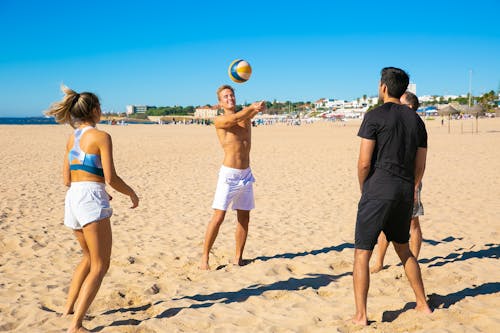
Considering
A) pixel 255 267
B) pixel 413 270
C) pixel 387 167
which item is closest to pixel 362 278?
pixel 413 270

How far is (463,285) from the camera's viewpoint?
13.0 feet

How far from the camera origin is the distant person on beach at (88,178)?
2.85 m

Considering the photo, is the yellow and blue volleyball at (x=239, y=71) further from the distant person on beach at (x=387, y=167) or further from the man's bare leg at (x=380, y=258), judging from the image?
the man's bare leg at (x=380, y=258)

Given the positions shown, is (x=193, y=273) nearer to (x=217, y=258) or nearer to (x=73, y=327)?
(x=217, y=258)

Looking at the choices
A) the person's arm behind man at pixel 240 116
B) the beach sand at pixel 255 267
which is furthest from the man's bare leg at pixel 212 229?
the person's arm behind man at pixel 240 116

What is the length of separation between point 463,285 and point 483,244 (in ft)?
5.89

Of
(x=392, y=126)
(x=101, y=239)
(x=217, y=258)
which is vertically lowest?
(x=217, y=258)

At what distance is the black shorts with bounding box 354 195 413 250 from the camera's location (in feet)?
9.66

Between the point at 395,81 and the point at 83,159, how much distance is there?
90.7 inches

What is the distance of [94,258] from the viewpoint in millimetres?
2938

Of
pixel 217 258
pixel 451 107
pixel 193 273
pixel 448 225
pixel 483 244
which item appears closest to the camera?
pixel 193 273

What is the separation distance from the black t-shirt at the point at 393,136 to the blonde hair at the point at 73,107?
1.95 m

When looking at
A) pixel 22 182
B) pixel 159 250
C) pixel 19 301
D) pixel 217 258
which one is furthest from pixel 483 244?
pixel 22 182

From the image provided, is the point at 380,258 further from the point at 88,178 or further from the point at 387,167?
the point at 88,178
